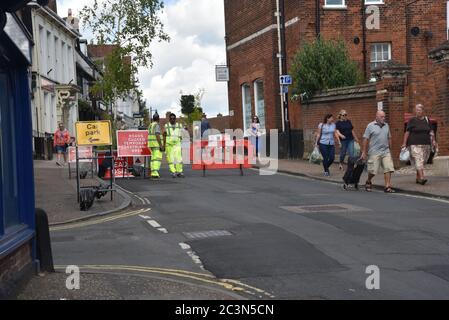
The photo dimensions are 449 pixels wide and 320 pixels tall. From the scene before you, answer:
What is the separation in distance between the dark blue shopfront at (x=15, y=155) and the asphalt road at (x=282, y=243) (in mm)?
1166

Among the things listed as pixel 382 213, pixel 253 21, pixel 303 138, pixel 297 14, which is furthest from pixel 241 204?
pixel 253 21

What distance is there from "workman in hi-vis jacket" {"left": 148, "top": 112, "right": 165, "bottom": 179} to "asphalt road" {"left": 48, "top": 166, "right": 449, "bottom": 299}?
439cm

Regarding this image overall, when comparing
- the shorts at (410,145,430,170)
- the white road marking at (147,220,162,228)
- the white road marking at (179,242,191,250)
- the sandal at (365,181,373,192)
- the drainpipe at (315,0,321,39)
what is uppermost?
the drainpipe at (315,0,321,39)

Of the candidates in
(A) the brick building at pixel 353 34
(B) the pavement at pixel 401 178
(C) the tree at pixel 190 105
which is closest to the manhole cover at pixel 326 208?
(B) the pavement at pixel 401 178

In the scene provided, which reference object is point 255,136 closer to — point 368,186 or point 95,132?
point 368,186

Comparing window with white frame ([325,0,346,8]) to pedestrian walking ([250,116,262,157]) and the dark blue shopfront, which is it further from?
the dark blue shopfront

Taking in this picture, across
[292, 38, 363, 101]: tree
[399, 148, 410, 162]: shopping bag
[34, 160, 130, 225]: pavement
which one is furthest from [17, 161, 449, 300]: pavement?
[292, 38, 363, 101]: tree

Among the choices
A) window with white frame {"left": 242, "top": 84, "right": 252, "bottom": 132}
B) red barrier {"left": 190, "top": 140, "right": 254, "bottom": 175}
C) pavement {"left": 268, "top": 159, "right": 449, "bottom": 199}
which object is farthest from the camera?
window with white frame {"left": 242, "top": 84, "right": 252, "bottom": 132}

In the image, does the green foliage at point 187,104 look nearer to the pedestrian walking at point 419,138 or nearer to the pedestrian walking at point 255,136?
the pedestrian walking at point 255,136

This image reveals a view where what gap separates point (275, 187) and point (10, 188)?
10.5m

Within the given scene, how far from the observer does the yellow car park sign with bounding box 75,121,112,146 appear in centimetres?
1379

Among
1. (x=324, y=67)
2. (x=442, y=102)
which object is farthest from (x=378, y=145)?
(x=324, y=67)

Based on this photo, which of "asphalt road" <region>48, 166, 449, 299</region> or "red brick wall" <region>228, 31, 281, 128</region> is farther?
"red brick wall" <region>228, 31, 281, 128</region>

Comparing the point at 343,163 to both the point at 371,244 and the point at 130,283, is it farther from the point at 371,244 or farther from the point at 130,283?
the point at 130,283
